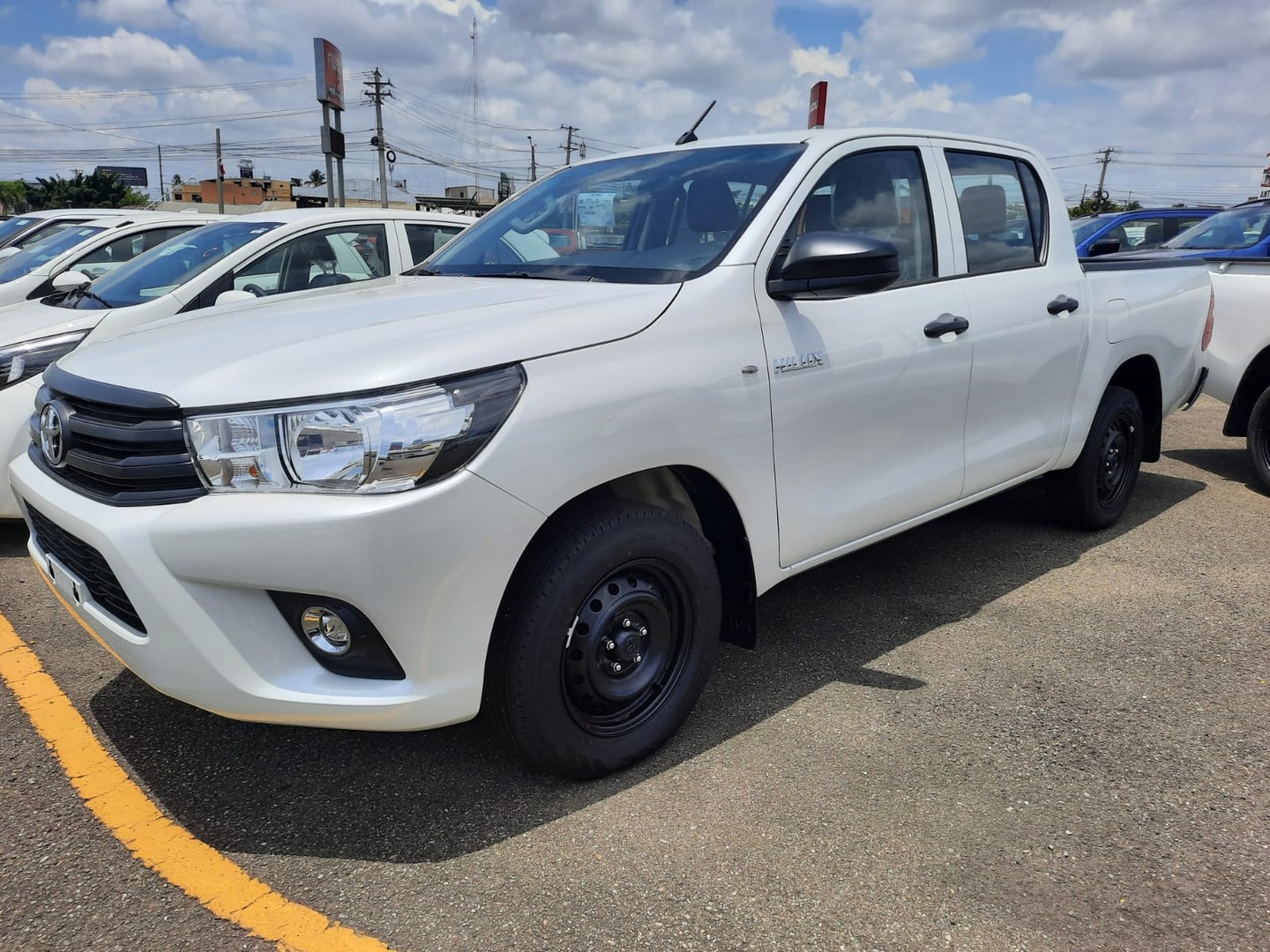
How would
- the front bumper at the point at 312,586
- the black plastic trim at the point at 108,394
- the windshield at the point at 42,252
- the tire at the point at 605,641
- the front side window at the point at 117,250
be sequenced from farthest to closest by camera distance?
the windshield at the point at 42,252 → the front side window at the point at 117,250 → the tire at the point at 605,641 → the black plastic trim at the point at 108,394 → the front bumper at the point at 312,586

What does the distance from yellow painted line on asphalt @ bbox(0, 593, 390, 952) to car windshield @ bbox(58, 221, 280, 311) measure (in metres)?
2.91

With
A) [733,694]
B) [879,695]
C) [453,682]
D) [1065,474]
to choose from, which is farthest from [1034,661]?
[453,682]

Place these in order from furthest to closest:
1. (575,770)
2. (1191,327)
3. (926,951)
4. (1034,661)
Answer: (1191,327) < (1034,661) < (575,770) < (926,951)

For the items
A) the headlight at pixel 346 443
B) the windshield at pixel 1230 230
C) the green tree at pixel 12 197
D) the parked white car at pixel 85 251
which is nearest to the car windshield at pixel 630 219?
the headlight at pixel 346 443

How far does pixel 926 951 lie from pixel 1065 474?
10.3ft

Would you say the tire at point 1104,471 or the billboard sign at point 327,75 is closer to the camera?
the tire at point 1104,471

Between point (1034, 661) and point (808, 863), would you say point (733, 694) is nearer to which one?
point (808, 863)

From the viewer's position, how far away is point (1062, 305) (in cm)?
400

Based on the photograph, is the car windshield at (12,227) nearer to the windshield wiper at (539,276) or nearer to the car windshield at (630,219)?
the car windshield at (630,219)

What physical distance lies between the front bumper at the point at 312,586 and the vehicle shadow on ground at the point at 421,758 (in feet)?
1.39

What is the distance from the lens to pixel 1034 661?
338cm

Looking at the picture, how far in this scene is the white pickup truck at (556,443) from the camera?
2.06 meters

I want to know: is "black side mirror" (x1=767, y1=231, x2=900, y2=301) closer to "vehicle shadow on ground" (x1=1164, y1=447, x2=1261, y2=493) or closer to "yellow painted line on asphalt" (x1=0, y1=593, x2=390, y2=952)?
"yellow painted line on asphalt" (x1=0, y1=593, x2=390, y2=952)

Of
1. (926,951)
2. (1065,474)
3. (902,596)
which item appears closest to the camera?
(926,951)
